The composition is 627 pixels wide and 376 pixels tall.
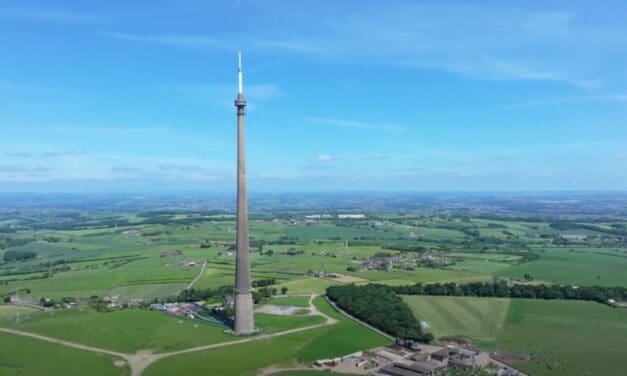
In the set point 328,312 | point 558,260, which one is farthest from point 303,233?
point 328,312

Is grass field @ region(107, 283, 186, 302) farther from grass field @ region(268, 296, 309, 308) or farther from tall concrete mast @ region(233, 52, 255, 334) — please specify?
tall concrete mast @ region(233, 52, 255, 334)

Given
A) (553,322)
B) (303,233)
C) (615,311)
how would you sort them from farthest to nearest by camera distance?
(303,233), (615,311), (553,322)

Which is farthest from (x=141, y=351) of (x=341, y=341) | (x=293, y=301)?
(x=293, y=301)

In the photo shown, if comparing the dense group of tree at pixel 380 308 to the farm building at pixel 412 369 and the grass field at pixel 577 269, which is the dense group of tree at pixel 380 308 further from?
the grass field at pixel 577 269

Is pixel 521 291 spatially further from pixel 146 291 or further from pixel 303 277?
pixel 146 291

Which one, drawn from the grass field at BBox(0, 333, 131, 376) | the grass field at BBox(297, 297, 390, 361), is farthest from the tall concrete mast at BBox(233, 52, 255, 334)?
the grass field at BBox(0, 333, 131, 376)

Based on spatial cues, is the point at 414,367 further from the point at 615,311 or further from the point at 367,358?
the point at 615,311

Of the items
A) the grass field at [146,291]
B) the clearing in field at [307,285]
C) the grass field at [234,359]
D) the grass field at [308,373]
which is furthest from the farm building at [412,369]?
the grass field at [146,291]
